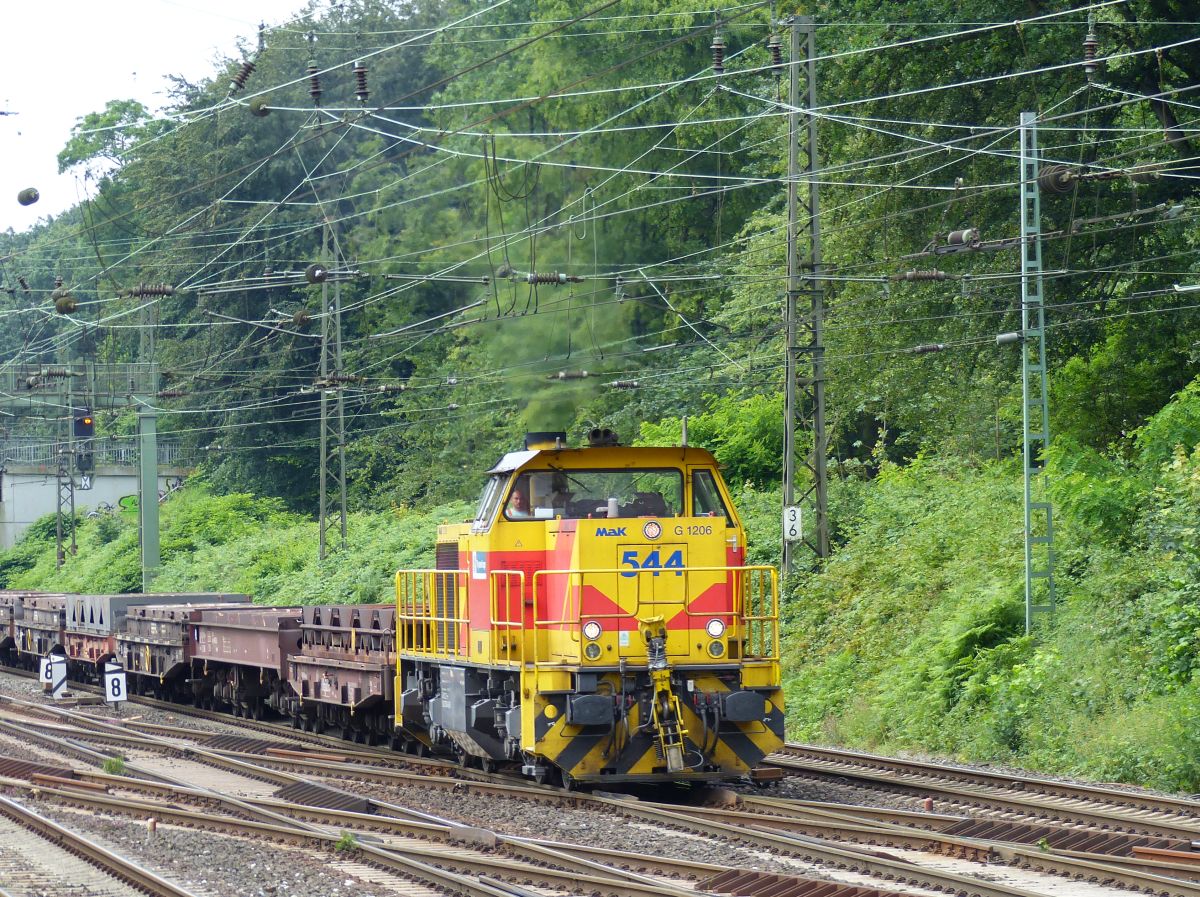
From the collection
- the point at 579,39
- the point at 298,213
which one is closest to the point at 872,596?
the point at 579,39

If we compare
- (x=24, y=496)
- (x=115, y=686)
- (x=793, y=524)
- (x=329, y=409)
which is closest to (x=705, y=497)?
(x=793, y=524)

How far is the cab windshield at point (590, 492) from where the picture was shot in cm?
1355

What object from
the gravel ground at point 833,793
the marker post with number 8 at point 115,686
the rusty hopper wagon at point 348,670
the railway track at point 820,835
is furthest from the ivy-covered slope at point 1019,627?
the marker post with number 8 at point 115,686

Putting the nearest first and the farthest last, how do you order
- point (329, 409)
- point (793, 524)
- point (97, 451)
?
point (793, 524) < point (329, 409) < point (97, 451)

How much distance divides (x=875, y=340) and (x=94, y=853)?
17.2 metres

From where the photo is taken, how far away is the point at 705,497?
13.7 m

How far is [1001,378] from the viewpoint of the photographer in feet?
79.5

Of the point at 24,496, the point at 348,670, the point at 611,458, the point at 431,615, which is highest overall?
the point at 24,496

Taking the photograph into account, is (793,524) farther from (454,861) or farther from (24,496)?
(24,496)

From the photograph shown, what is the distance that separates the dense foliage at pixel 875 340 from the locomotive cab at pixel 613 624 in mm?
4239

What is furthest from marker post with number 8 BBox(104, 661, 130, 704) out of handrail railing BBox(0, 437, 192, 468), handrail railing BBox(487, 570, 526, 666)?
handrail railing BBox(0, 437, 192, 468)

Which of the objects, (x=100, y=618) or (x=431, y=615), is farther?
Answer: (x=100, y=618)

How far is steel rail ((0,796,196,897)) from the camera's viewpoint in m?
9.63

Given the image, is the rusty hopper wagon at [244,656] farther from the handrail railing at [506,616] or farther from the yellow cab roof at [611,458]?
the yellow cab roof at [611,458]
